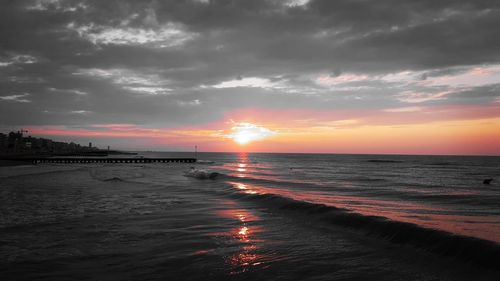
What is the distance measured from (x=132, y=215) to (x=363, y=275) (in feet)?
31.4

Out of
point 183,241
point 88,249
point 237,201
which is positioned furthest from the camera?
point 237,201

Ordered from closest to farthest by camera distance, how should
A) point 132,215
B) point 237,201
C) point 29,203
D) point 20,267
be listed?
point 20,267
point 132,215
point 29,203
point 237,201

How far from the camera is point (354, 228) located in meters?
11.3

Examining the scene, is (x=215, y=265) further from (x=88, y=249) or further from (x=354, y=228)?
(x=354, y=228)

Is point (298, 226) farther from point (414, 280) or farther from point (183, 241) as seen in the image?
point (414, 280)

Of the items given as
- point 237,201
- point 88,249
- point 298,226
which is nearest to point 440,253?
point 298,226

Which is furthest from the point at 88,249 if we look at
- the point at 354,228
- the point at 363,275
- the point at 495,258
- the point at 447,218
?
the point at 447,218

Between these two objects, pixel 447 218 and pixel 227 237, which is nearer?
pixel 227 237

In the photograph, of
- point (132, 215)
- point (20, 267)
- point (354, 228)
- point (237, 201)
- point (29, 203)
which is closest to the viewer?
point (20, 267)

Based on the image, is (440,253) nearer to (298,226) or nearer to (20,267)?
(298,226)

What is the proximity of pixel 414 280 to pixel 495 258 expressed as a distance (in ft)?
9.11

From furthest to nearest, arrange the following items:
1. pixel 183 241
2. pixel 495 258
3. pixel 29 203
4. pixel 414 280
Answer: pixel 29 203 → pixel 183 241 → pixel 495 258 → pixel 414 280

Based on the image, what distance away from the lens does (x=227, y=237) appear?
986 centimetres

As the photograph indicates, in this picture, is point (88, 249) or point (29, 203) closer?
point (88, 249)
